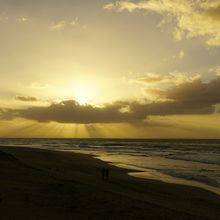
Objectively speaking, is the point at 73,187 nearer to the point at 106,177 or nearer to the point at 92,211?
the point at 92,211

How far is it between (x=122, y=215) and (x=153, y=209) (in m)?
1.87

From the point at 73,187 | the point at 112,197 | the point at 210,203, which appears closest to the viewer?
the point at 112,197

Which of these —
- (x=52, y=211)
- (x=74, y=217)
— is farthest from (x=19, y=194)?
(x=74, y=217)

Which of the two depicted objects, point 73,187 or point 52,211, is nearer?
point 52,211

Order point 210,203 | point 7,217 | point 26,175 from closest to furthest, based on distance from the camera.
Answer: point 7,217 < point 210,203 < point 26,175

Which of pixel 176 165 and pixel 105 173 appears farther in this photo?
pixel 176 165

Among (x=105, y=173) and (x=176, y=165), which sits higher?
Result: (x=105, y=173)

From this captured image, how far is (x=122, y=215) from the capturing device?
11891 mm

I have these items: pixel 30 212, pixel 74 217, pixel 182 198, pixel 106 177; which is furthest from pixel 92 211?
pixel 106 177

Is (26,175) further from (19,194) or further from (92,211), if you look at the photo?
(92,211)

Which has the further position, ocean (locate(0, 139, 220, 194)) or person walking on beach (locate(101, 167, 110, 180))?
ocean (locate(0, 139, 220, 194))

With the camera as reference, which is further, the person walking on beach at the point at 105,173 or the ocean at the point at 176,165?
the ocean at the point at 176,165

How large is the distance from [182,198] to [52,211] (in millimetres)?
9194

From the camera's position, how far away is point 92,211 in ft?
40.0
